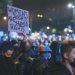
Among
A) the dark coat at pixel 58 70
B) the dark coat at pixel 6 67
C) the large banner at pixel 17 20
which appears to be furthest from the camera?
the large banner at pixel 17 20

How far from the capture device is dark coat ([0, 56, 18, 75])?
607 centimetres

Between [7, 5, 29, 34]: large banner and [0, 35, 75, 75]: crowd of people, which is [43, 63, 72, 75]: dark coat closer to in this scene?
[0, 35, 75, 75]: crowd of people

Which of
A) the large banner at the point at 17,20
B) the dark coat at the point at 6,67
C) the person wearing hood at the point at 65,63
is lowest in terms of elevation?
the dark coat at the point at 6,67

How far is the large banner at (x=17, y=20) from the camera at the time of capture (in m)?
8.79

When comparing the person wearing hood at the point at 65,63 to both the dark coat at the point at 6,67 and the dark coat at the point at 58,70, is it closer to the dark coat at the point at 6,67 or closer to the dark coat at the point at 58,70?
the dark coat at the point at 58,70

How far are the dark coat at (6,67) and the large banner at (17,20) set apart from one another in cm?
261

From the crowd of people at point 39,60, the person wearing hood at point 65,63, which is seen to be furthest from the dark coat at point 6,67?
the person wearing hood at point 65,63

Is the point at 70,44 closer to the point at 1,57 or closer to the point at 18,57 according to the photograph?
Result: the point at 1,57

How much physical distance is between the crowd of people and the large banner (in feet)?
1.90

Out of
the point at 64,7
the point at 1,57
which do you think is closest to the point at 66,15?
the point at 64,7

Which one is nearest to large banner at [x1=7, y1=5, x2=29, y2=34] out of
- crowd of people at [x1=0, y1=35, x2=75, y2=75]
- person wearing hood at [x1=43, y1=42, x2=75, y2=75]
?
crowd of people at [x1=0, y1=35, x2=75, y2=75]

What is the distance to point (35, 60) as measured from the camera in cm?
723

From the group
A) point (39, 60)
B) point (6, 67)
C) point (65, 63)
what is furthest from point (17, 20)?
point (65, 63)

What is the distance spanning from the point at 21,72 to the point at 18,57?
0.33 m
